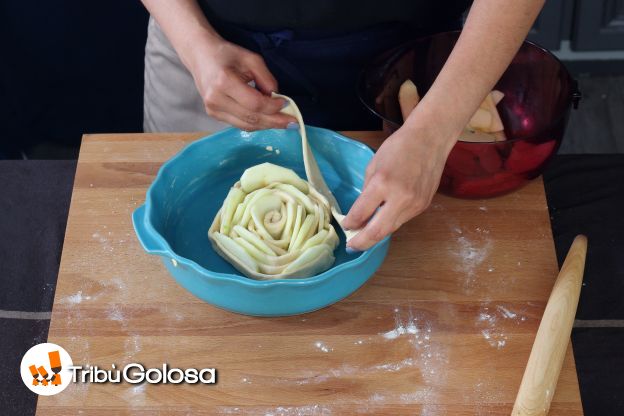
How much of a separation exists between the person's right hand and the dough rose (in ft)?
0.25

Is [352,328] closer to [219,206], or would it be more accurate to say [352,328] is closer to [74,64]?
[219,206]

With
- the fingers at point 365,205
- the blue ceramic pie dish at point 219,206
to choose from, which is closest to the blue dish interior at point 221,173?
the blue ceramic pie dish at point 219,206

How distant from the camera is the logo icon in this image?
3.43 ft

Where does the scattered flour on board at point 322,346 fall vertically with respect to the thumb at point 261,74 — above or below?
below

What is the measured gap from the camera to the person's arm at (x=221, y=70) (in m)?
1.18

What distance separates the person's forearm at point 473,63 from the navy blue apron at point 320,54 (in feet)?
1.03

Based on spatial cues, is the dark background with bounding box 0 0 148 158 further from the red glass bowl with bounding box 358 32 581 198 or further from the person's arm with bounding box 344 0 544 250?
the person's arm with bounding box 344 0 544 250

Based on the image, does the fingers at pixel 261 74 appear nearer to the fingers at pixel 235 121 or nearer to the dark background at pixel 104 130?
the fingers at pixel 235 121

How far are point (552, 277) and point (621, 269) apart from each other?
319 millimetres

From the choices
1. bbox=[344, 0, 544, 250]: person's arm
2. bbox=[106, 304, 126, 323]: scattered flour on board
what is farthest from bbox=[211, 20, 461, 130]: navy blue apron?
bbox=[106, 304, 126, 323]: scattered flour on board

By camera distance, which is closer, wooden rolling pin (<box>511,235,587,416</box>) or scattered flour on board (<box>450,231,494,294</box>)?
wooden rolling pin (<box>511,235,587,416</box>)

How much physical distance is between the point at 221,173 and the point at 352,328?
346mm

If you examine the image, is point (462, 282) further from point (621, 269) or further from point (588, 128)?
point (588, 128)

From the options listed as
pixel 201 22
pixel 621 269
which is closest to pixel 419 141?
pixel 201 22
